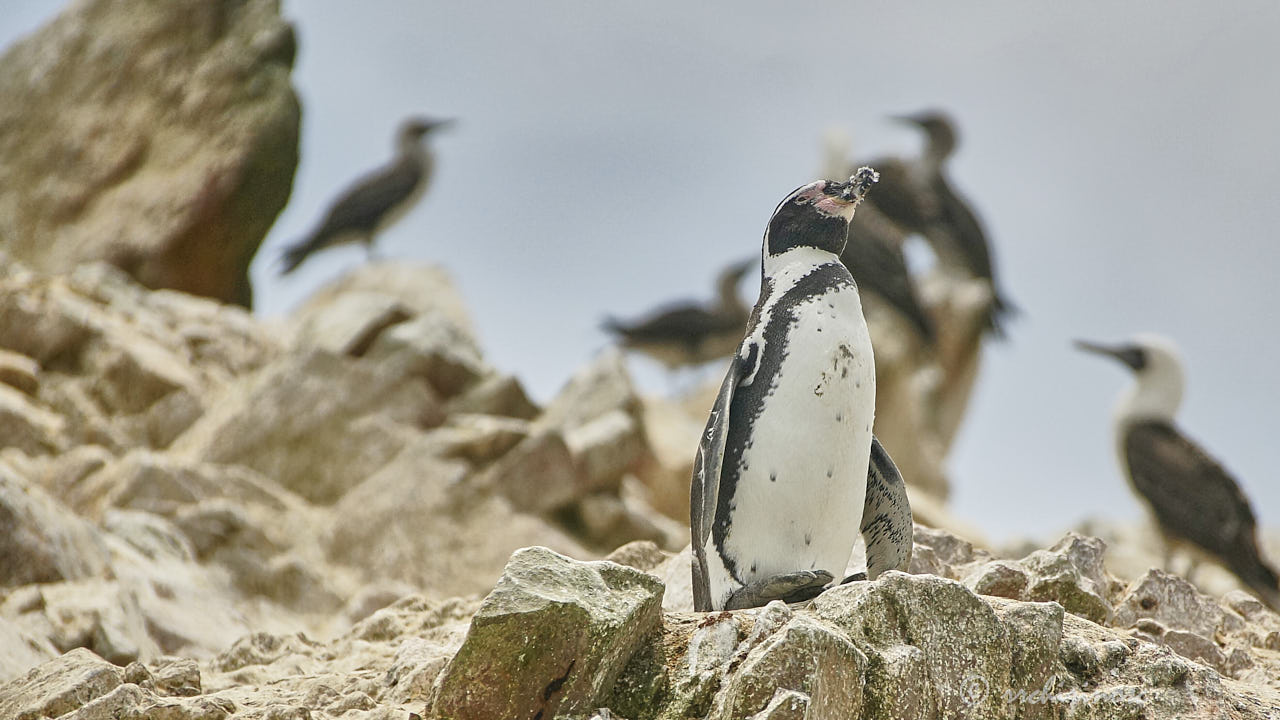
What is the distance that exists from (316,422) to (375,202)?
850cm

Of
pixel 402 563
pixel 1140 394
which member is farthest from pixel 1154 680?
pixel 1140 394

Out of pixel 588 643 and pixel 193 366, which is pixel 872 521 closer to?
pixel 588 643

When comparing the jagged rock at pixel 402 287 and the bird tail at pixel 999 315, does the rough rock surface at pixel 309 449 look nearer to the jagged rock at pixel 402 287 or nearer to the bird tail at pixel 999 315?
the jagged rock at pixel 402 287

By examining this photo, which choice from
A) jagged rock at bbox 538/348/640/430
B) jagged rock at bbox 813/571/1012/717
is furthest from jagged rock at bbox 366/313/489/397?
jagged rock at bbox 813/571/1012/717

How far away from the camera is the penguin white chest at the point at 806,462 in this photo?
5062 mm

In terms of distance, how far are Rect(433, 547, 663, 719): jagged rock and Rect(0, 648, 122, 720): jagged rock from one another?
134 centimetres

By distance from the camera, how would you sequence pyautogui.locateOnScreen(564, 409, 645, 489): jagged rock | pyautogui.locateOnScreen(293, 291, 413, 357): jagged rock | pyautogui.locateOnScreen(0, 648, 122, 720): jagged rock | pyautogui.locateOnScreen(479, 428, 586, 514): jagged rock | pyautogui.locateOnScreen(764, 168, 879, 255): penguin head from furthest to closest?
pyautogui.locateOnScreen(293, 291, 413, 357): jagged rock < pyautogui.locateOnScreen(564, 409, 645, 489): jagged rock < pyautogui.locateOnScreen(479, 428, 586, 514): jagged rock < pyautogui.locateOnScreen(764, 168, 879, 255): penguin head < pyautogui.locateOnScreen(0, 648, 122, 720): jagged rock

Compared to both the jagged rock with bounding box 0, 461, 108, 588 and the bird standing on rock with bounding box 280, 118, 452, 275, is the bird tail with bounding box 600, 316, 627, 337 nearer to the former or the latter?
the bird standing on rock with bounding box 280, 118, 452, 275

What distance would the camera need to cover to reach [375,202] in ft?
64.2

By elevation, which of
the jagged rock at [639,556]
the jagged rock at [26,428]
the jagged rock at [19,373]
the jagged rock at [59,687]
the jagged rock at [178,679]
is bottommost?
the jagged rock at [26,428]

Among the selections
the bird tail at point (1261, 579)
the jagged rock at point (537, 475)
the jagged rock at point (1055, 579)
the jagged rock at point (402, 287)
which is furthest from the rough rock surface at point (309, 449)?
the bird tail at point (1261, 579)

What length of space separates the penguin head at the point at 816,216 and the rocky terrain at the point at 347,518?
5.16 ft

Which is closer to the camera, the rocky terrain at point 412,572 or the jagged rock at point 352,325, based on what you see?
the rocky terrain at point 412,572

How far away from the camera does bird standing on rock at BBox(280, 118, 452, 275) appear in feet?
62.1
